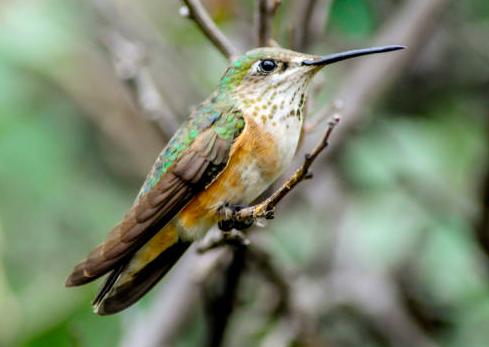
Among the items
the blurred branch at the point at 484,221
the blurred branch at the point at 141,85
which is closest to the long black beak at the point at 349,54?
the blurred branch at the point at 141,85

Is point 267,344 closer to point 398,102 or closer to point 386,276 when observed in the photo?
point 386,276

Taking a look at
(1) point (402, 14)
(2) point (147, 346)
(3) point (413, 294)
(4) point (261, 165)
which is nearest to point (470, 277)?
(3) point (413, 294)

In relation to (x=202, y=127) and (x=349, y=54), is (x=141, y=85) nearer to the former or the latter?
(x=202, y=127)

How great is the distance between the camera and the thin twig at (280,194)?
6.46 feet

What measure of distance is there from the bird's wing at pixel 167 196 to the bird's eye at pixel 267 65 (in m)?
0.20

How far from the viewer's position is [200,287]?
335 cm

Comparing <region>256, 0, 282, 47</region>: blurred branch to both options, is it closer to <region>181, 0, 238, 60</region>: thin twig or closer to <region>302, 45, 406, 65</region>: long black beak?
<region>181, 0, 238, 60</region>: thin twig

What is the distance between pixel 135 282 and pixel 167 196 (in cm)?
39

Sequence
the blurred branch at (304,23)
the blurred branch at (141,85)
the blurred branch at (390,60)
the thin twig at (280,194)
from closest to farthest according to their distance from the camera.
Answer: the thin twig at (280,194)
the blurred branch at (304,23)
the blurred branch at (141,85)
the blurred branch at (390,60)

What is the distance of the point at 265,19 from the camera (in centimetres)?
282

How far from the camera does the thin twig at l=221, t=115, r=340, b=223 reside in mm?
1969

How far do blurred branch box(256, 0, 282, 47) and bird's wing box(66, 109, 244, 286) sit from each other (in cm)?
33

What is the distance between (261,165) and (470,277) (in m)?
1.60

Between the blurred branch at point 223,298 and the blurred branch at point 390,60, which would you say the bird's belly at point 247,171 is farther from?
the blurred branch at point 390,60
